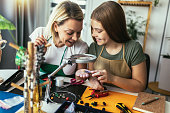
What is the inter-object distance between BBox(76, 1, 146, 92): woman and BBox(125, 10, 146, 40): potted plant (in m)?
1.49

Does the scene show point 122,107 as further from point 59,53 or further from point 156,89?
point 156,89

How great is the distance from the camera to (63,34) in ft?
3.56

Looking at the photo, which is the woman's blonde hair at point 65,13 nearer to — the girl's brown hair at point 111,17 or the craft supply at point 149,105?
the girl's brown hair at point 111,17

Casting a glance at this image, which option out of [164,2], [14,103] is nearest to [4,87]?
[14,103]

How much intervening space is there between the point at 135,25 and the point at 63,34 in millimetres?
1989

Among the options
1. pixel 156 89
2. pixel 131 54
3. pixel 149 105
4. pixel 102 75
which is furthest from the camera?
pixel 156 89

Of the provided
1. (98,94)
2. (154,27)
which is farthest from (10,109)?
(154,27)

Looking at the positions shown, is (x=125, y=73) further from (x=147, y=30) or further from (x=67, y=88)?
(x=147, y=30)

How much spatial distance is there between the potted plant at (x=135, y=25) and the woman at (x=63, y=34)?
1630 mm

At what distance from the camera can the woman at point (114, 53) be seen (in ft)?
3.56

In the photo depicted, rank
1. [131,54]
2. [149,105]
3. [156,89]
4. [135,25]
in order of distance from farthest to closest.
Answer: [135,25]
[156,89]
[131,54]
[149,105]

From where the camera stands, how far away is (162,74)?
7.61ft

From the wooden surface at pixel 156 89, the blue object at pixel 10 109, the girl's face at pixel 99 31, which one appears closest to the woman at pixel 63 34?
the girl's face at pixel 99 31

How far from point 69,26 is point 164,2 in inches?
90.2
